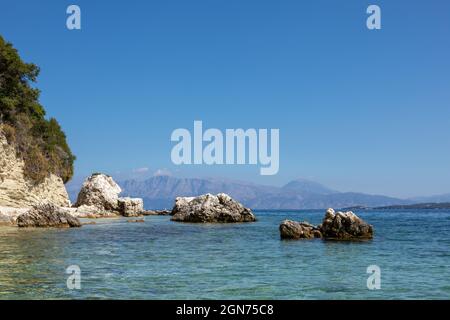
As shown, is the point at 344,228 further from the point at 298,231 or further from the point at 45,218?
the point at 45,218

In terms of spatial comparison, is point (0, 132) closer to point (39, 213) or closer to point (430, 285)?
A: point (39, 213)

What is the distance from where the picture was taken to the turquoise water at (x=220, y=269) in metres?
15.6

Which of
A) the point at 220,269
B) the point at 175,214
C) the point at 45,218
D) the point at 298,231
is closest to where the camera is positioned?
the point at 220,269

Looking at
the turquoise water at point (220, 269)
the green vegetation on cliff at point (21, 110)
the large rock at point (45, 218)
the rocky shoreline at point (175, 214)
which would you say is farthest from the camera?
the green vegetation on cliff at point (21, 110)

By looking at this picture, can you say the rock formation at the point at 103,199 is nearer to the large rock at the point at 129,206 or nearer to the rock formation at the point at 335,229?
the large rock at the point at 129,206

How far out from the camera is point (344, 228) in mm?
35250

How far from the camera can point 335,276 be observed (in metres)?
Result: 19.2

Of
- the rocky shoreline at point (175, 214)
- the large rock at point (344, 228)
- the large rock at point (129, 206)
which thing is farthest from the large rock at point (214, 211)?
the large rock at point (344, 228)

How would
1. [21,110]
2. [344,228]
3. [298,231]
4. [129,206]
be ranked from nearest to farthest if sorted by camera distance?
[344,228] → [298,231] → [21,110] → [129,206]

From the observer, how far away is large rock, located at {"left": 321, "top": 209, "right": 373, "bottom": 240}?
3509cm

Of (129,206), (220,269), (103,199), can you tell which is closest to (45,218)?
(220,269)

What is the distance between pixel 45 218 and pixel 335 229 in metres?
26.9

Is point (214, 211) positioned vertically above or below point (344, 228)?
below
